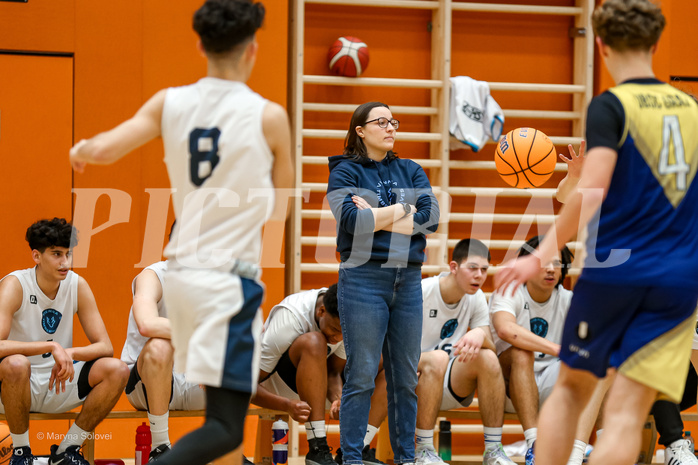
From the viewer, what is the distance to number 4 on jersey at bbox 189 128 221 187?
266 centimetres

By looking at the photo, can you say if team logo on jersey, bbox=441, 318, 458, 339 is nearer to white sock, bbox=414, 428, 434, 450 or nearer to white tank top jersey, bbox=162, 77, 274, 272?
white sock, bbox=414, 428, 434, 450

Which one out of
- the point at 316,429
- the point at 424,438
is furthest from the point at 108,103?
the point at 424,438

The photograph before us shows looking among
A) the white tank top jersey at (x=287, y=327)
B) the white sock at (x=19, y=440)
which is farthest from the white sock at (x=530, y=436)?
the white sock at (x=19, y=440)

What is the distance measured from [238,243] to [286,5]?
4086 millimetres

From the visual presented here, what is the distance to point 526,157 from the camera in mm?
5238

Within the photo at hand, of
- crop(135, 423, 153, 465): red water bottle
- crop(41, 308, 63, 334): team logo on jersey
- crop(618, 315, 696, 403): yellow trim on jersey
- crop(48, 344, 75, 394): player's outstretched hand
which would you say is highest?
crop(618, 315, 696, 403): yellow trim on jersey

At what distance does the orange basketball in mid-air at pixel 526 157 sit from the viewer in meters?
5.23

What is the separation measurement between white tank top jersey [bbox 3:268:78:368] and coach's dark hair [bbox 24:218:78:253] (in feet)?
0.86

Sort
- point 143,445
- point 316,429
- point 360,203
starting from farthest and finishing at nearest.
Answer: point 143,445 < point 316,429 < point 360,203

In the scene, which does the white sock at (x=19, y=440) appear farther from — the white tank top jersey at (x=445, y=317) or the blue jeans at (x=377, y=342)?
the white tank top jersey at (x=445, y=317)

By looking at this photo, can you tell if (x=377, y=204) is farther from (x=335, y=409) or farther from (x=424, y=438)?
(x=424, y=438)

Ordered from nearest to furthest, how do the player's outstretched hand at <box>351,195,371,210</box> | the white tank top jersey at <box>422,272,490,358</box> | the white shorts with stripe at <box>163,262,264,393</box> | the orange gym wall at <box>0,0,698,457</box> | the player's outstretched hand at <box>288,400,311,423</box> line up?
the white shorts with stripe at <box>163,262,264,393</box> < the player's outstretched hand at <box>351,195,371,210</box> < the player's outstretched hand at <box>288,400,311,423</box> < the white tank top jersey at <box>422,272,490,358</box> < the orange gym wall at <box>0,0,698,457</box>

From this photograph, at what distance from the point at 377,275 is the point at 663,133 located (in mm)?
1989

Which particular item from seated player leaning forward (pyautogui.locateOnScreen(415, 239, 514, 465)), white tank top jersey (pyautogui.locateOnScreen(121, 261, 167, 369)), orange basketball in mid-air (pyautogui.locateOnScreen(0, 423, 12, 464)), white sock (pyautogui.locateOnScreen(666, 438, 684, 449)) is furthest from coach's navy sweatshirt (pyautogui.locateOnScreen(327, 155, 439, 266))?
orange basketball in mid-air (pyautogui.locateOnScreen(0, 423, 12, 464))
